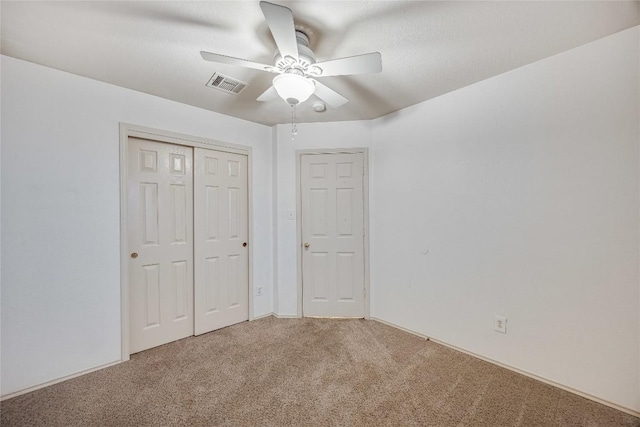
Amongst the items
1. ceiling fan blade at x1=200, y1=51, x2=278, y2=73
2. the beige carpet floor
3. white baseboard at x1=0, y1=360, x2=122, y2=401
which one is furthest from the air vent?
white baseboard at x1=0, y1=360, x2=122, y2=401

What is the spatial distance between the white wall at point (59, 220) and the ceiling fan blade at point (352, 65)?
181 cm

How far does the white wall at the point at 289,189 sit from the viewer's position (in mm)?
3232

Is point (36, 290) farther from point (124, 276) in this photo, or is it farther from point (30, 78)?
point (30, 78)

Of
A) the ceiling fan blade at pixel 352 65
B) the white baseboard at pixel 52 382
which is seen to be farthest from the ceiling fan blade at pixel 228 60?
the white baseboard at pixel 52 382

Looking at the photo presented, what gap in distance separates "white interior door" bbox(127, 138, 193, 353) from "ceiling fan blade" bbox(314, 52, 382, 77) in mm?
1799

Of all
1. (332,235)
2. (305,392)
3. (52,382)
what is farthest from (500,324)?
(52,382)

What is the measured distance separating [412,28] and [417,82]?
728mm

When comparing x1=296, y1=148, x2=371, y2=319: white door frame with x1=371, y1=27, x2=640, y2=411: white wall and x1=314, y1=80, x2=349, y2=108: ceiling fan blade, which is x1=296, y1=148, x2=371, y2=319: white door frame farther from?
x1=314, y1=80, x2=349, y2=108: ceiling fan blade

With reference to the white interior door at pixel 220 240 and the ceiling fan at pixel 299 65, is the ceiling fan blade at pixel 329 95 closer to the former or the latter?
the ceiling fan at pixel 299 65

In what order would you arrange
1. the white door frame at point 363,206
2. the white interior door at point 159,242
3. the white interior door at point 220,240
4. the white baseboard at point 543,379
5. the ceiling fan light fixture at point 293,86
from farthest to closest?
the white door frame at point 363,206
the white interior door at point 220,240
the white interior door at point 159,242
the white baseboard at point 543,379
the ceiling fan light fixture at point 293,86

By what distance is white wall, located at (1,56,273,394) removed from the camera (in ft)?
6.14

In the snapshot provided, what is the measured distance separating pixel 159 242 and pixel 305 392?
1.85 metres

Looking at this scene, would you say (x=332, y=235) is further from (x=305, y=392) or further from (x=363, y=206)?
(x=305, y=392)

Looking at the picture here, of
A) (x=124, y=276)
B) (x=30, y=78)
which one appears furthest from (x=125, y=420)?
(x=30, y=78)
